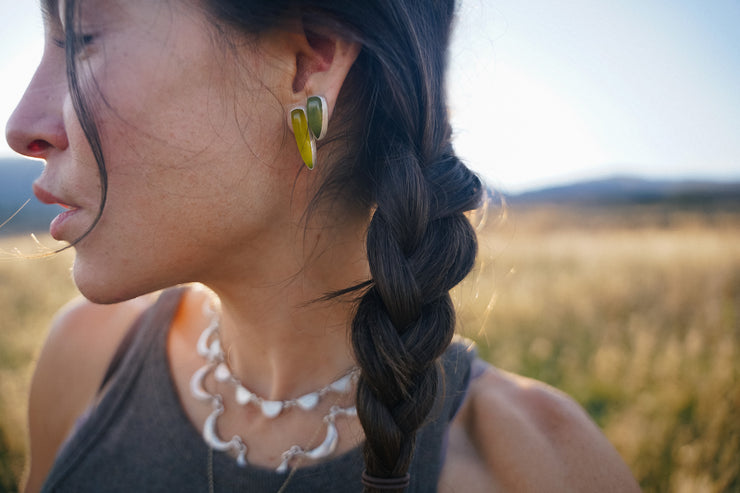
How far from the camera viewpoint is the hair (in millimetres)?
1071

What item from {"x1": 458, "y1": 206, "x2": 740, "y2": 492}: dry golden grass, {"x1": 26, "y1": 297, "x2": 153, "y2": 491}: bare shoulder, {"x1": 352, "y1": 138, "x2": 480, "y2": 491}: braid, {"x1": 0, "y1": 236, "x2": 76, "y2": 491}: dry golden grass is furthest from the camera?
{"x1": 0, "y1": 236, "x2": 76, "y2": 491}: dry golden grass

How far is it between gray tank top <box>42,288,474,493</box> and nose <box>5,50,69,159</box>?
0.84 m

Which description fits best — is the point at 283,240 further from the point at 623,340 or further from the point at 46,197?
the point at 623,340

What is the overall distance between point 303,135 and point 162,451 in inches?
42.8

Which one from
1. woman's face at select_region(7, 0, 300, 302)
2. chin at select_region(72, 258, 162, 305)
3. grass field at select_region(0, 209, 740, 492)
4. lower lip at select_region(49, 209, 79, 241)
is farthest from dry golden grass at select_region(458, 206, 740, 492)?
lower lip at select_region(49, 209, 79, 241)

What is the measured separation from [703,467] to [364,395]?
8.14 ft

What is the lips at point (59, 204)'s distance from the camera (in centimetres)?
119

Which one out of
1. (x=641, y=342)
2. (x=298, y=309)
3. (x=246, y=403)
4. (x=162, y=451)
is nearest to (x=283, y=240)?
(x=298, y=309)

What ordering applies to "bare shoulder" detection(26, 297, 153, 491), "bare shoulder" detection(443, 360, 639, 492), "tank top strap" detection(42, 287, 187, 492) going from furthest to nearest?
"bare shoulder" detection(26, 297, 153, 491), "tank top strap" detection(42, 287, 187, 492), "bare shoulder" detection(443, 360, 639, 492)

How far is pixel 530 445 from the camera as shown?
1.37m

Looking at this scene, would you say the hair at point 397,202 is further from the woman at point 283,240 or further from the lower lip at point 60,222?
the lower lip at point 60,222

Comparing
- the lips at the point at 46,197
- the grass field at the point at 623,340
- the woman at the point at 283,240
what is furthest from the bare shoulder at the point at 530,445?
the lips at the point at 46,197

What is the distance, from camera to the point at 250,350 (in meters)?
1.61

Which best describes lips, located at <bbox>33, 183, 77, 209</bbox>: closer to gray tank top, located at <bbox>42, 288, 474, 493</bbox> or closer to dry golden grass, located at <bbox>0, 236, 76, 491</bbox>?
dry golden grass, located at <bbox>0, 236, 76, 491</bbox>
